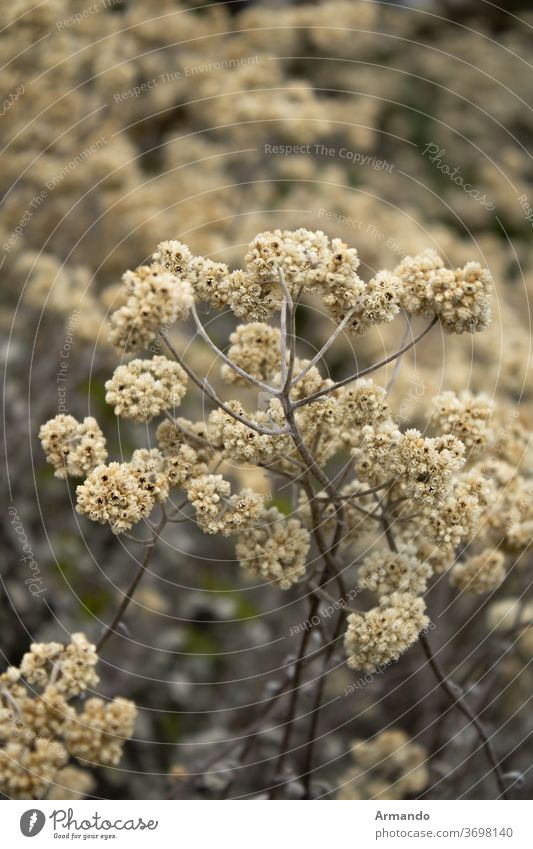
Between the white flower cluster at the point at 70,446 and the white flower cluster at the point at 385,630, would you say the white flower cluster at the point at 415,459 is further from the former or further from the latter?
the white flower cluster at the point at 70,446

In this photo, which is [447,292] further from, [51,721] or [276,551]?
[51,721]

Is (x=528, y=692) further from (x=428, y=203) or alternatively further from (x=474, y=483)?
(x=428, y=203)

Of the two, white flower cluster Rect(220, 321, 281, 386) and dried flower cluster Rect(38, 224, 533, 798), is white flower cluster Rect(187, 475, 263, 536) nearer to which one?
dried flower cluster Rect(38, 224, 533, 798)

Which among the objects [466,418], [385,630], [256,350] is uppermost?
[256,350]

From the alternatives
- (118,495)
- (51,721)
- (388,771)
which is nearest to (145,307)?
(118,495)

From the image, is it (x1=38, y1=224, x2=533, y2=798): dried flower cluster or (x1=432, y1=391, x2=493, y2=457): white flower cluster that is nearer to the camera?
(x1=38, y1=224, x2=533, y2=798): dried flower cluster
